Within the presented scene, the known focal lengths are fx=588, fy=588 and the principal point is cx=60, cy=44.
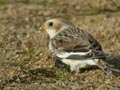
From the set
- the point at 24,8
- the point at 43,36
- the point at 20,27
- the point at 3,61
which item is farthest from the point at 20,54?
the point at 24,8

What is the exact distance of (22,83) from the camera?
6.64 metres

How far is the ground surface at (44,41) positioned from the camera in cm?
668

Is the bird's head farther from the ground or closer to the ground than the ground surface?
farther from the ground

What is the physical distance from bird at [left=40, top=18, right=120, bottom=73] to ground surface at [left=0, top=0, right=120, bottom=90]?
0.17m

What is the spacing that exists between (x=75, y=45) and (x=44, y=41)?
146 centimetres

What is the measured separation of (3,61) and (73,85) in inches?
46.6

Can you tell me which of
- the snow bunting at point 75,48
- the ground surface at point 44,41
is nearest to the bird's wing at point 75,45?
the snow bunting at point 75,48

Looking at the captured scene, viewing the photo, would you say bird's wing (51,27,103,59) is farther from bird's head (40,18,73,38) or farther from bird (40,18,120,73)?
bird's head (40,18,73,38)

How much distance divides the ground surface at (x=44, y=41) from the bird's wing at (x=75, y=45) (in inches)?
A: 8.9

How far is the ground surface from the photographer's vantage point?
6680 mm

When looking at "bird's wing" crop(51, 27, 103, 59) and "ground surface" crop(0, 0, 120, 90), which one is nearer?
"ground surface" crop(0, 0, 120, 90)

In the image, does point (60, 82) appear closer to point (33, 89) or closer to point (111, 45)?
point (33, 89)

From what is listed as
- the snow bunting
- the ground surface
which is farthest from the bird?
the ground surface

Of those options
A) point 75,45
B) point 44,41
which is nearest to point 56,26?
point 44,41
